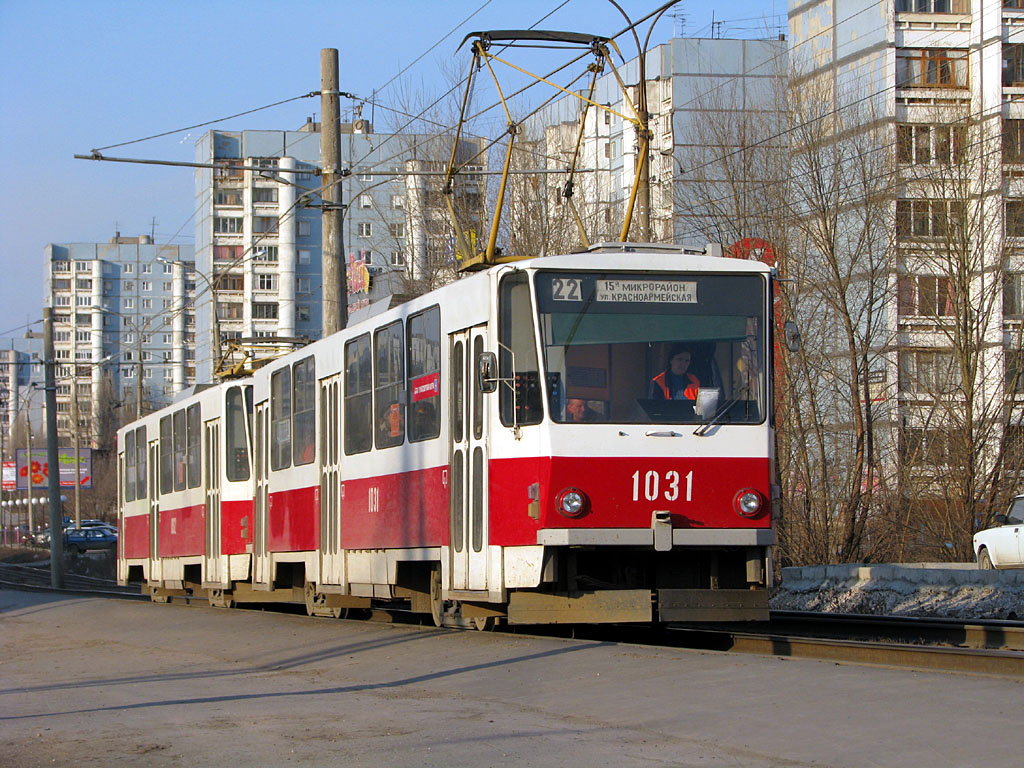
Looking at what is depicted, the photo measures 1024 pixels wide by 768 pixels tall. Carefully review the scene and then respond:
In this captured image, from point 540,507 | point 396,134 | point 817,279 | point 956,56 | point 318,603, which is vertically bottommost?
point 318,603

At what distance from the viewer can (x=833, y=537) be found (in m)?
27.7

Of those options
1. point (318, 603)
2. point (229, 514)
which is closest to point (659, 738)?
point (318, 603)

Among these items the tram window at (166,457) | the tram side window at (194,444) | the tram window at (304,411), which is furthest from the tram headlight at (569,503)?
the tram window at (166,457)

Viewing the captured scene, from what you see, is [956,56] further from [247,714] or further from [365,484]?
[247,714]

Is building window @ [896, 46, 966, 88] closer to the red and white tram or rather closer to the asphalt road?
the red and white tram

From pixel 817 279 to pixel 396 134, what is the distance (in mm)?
12064

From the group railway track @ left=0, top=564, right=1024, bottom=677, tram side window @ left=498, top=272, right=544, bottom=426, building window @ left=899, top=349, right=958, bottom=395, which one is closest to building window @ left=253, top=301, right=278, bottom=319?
building window @ left=899, top=349, right=958, bottom=395

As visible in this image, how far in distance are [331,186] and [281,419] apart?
4153mm

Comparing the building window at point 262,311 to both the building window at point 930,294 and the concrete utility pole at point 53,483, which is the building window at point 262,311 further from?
the building window at point 930,294

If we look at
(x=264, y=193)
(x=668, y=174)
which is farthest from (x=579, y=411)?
(x=264, y=193)

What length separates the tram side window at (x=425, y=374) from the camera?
1296cm

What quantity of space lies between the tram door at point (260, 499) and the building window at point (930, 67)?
1194 inches

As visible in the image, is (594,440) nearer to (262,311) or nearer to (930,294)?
A: (930,294)

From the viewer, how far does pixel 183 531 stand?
2375 cm
